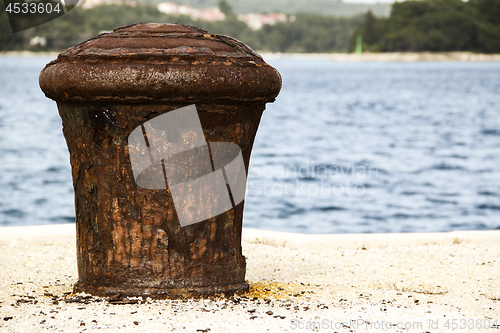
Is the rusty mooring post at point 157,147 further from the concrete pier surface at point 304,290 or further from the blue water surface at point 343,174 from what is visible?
the blue water surface at point 343,174

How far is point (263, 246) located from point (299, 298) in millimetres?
1637

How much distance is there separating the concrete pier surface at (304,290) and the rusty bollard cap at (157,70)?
1039 millimetres

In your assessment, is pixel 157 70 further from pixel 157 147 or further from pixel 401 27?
pixel 401 27

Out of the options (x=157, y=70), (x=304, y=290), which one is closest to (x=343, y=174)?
(x=304, y=290)

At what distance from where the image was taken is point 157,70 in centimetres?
271

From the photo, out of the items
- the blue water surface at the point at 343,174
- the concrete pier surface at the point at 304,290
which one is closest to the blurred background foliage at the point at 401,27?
the blue water surface at the point at 343,174

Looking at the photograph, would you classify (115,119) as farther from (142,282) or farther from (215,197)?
(142,282)

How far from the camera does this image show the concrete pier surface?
104 inches

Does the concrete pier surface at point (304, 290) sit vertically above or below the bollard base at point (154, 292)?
below

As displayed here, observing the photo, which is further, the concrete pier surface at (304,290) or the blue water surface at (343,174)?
the blue water surface at (343,174)

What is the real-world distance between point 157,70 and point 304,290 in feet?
4.99

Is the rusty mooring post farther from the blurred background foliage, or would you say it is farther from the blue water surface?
the blurred background foliage

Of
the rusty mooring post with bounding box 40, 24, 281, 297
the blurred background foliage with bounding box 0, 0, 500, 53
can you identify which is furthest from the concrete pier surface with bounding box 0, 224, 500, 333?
the blurred background foliage with bounding box 0, 0, 500, 53

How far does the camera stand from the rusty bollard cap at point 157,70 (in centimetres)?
272
